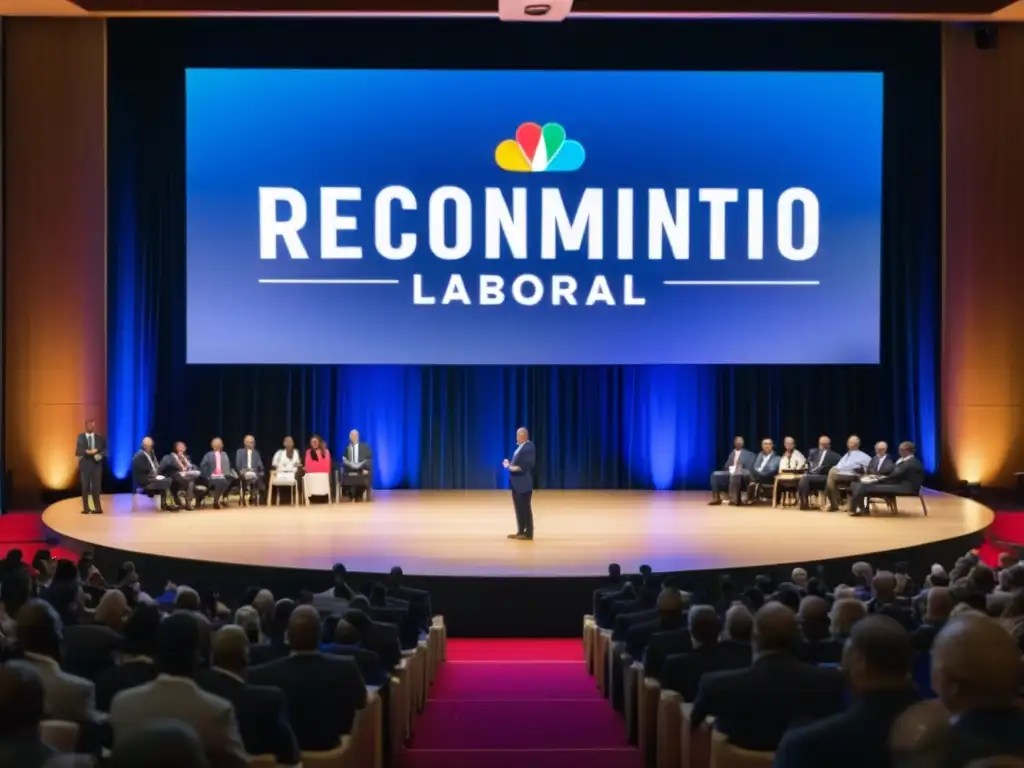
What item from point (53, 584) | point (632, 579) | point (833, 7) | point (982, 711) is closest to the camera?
point (982, 711)

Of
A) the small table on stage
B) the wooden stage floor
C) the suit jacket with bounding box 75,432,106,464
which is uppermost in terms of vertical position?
the suit jacket with bounding box 75,432,106,464

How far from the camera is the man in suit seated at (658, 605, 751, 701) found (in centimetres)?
419

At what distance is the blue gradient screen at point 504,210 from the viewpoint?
45.5ft

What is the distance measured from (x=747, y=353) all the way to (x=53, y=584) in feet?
31.6

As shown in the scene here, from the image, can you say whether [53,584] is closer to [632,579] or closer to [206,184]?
[632,579]

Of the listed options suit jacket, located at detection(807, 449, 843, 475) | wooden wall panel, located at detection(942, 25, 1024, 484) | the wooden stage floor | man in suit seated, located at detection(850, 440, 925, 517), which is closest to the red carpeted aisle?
the wooden stage floor

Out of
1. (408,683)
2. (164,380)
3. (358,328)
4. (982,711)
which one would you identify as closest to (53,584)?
(408,683)

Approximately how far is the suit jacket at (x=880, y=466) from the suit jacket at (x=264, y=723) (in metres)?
10.1

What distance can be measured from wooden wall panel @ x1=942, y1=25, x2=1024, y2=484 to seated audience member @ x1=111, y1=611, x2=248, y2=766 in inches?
516

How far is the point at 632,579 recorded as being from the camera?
7.84m

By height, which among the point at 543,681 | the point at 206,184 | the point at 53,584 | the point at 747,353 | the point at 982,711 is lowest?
the point at 543,681

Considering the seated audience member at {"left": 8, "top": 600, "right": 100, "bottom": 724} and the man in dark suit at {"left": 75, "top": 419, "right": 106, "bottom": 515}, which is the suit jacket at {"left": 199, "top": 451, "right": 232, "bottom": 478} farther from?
the seated audience member at {"left": 8, "top": 600, "right": 100, "bottom": 724}

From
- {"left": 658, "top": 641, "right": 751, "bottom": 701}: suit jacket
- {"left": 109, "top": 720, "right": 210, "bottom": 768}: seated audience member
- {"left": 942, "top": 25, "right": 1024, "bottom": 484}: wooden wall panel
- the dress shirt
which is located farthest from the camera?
{"left": 942, "top": 25, "right": 1024, "bottom": 484}: wooden wall panel

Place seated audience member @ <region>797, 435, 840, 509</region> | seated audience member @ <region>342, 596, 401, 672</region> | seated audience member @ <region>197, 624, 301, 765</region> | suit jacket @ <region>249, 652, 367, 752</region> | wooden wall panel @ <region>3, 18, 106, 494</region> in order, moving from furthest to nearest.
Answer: wooden wall panel @ <region>3, 18, 106, 494</region> → seated audience member @ <region>797, 435, 840, 509</region> → seated audience member @ <region>342, 596, 401, 672</region> → suit jacket @ <region>249, 652, 367, 752</region> → seated audience member @ <region>197, 624, 301, 765</region>
